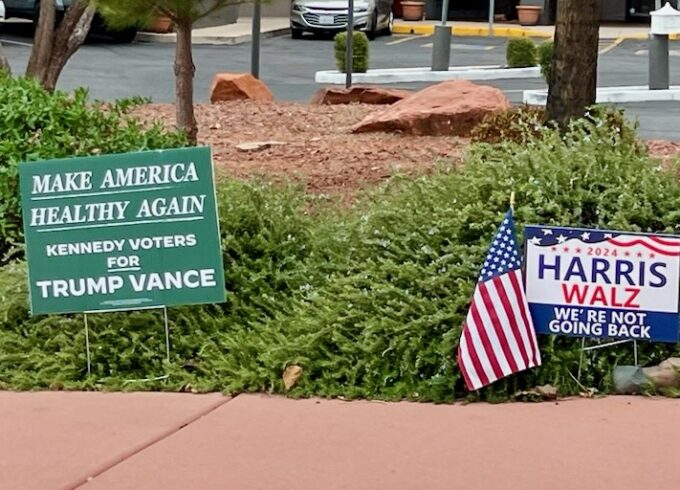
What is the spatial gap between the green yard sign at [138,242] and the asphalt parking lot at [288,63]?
8591 millimetres

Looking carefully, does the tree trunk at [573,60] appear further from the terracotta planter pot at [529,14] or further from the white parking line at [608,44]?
the terracotta planter pot at [529,14]

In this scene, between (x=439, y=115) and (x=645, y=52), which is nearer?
(x=439, y=115)

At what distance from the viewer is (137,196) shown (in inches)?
253

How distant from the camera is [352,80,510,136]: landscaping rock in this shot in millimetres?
12523

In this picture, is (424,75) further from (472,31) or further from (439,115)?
(472,31)

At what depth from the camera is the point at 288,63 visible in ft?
83.8

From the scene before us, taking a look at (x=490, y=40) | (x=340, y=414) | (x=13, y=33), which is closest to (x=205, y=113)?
(x=340, y=414)

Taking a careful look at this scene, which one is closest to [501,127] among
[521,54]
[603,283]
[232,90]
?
[603,283]

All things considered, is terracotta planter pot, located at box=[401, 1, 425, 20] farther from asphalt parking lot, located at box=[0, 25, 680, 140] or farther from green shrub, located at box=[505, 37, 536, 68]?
green shrub, located at box=[505, 37, 536, 68]

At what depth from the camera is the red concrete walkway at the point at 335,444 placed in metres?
4.91

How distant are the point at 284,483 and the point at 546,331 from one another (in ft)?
5.71

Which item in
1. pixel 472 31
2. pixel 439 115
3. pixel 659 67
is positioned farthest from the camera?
pixel 472 31

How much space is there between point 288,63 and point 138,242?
766 inches

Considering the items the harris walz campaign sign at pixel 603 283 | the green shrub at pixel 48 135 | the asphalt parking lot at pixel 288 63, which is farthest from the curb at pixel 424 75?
the harris walz campaign sign at pixel 603 283
